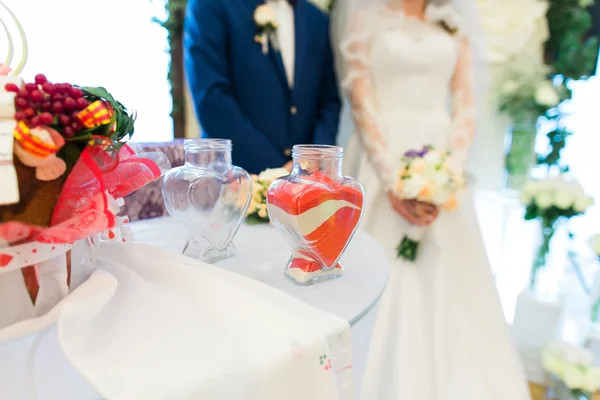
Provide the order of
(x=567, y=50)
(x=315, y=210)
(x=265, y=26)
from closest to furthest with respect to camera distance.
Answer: (x=315, y=210) → (x=265, y=26) → (x=567, y=50)

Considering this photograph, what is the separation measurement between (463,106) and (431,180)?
486mm

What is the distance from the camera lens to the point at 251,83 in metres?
1.34

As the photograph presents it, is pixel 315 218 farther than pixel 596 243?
No

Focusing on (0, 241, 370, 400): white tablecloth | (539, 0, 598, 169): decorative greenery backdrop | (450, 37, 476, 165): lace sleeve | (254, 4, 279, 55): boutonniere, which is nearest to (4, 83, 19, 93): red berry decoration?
(0, 241, 370, 400): white tablecloth

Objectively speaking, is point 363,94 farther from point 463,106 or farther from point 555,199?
point 555,199

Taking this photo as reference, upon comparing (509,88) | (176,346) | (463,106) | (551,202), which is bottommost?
(551,202)

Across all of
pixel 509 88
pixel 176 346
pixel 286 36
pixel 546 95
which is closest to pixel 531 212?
pixel 546 95

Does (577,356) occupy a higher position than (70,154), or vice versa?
(70,154)

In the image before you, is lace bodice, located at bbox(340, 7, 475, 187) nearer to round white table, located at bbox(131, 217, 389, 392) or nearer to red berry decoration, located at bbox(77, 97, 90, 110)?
round white table, located at bbox(131, 217, 389, 392)

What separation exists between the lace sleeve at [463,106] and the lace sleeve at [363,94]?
0.26 m

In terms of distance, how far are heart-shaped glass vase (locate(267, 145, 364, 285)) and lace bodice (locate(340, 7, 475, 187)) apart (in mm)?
834

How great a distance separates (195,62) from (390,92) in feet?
2.35

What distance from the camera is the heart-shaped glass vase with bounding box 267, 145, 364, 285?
1.86ft

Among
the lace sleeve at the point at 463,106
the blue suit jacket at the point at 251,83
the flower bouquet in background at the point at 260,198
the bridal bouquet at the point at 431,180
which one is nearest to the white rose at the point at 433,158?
the bridal bouquet at the point at 431,180
